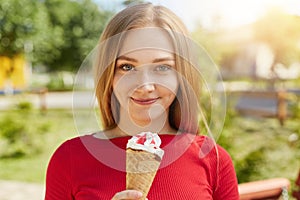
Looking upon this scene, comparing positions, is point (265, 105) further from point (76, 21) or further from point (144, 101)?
point (76, 21)

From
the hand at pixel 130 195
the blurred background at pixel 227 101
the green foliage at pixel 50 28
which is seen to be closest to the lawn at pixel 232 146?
the blurred background at pixel 227 101

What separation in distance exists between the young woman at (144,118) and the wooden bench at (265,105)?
Answer: 4046 mm

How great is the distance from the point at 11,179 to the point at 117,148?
409cm

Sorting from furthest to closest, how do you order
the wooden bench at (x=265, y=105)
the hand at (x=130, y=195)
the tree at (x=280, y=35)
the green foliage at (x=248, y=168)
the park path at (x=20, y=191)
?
the wooden bench at (x=265, y=105), the tree at (x=280, y=35), the park path at (x=20, y=191), the green foliage at (x=248, y=168), the hand at (x=130, y=195)

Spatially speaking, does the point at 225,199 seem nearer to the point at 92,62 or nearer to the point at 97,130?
the point at 97,130

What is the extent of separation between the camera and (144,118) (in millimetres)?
1104

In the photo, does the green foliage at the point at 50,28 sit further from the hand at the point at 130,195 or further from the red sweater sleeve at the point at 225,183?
the hand at the point at 130,195

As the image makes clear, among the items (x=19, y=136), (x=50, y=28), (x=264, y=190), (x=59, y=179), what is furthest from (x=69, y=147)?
(x=50, y=28)

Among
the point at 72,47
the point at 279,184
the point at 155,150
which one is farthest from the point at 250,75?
the point at 155,150

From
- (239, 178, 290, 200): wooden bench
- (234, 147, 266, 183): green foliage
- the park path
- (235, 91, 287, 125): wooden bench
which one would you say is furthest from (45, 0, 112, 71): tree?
(239, 178, 290, 200): wooden bench

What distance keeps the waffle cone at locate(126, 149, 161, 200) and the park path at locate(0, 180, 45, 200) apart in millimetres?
3470

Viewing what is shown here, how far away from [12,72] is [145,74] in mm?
15899

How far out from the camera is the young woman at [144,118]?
42.0 inches

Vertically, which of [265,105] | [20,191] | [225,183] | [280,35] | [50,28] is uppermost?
[225,183]
